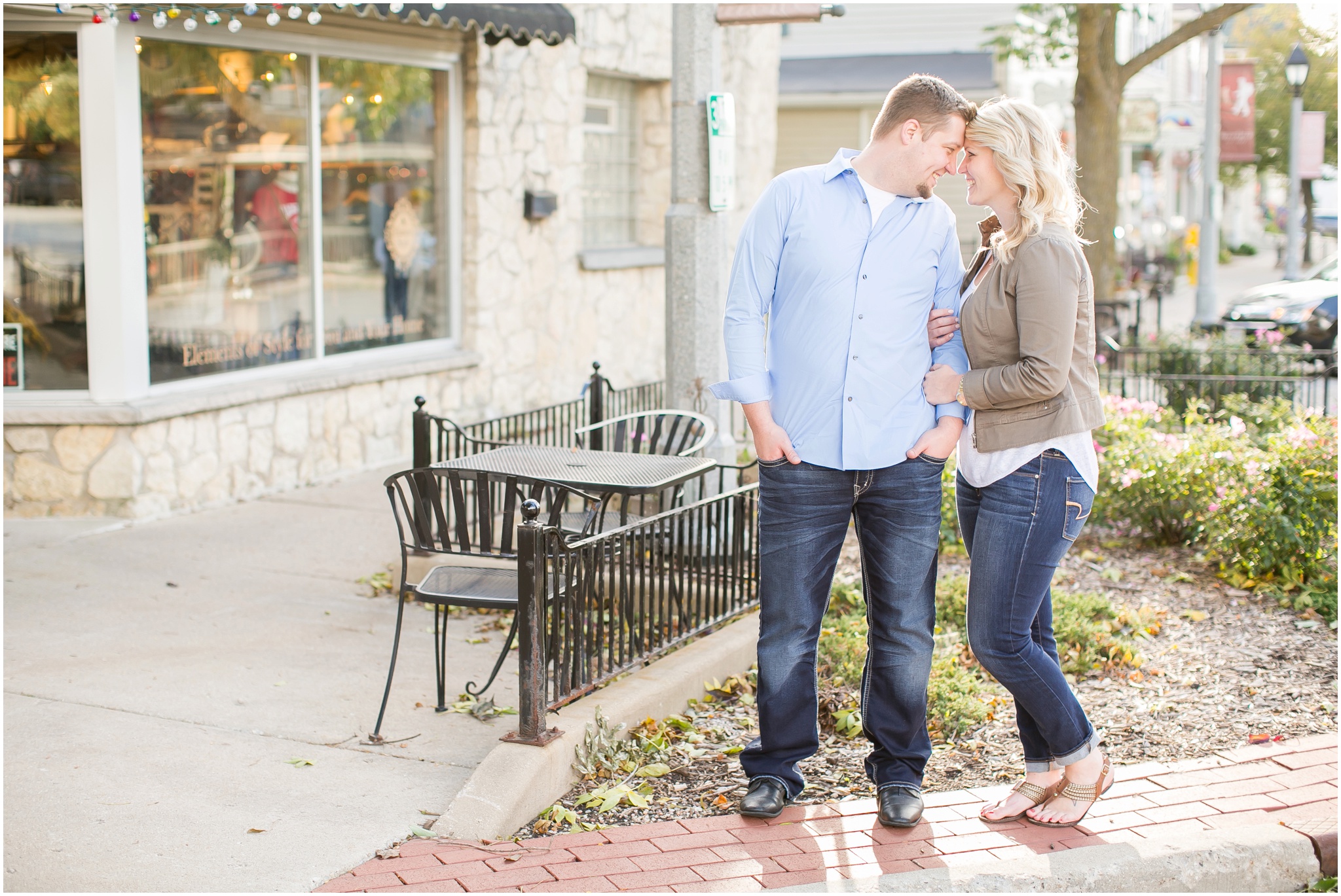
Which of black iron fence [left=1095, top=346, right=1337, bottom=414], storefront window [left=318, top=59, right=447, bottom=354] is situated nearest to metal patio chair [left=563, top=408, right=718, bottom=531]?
storefront window [left=318, top=59, right=447, bottom=354]

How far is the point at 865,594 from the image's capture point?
3607 millimetres

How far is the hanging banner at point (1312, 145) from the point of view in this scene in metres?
23.3

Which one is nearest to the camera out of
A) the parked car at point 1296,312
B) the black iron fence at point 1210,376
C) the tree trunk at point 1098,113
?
the black iron fence at point 1210,376

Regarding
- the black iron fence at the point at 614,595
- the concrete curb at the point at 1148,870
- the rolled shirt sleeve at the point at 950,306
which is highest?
the rolled shirt sleeve at the point at 950,306

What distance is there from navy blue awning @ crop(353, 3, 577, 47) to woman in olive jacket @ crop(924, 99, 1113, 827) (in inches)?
182

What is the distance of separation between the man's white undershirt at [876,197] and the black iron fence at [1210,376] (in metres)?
6.38

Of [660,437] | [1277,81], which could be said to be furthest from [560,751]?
[1277,81]

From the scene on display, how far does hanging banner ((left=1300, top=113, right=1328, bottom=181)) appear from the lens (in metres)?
23.3

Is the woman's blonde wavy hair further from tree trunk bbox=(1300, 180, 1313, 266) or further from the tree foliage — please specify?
tree trunk bbox=(1300, 180, 1313, 266)

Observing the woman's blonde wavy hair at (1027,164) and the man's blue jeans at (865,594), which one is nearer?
the woman's blonde wavy hair at (1027,164)

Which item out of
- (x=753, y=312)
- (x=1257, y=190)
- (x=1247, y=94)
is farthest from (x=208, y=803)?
(x=1257, y=190)

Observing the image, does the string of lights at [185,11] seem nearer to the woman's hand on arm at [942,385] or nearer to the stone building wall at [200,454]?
the stone building wall at [200,454]

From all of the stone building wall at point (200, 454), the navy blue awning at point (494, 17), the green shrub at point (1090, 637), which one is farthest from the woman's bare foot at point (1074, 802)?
the stone building wall at point (200, 454)

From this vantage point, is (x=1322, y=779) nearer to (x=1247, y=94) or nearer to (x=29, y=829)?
(x=29, y=829)
